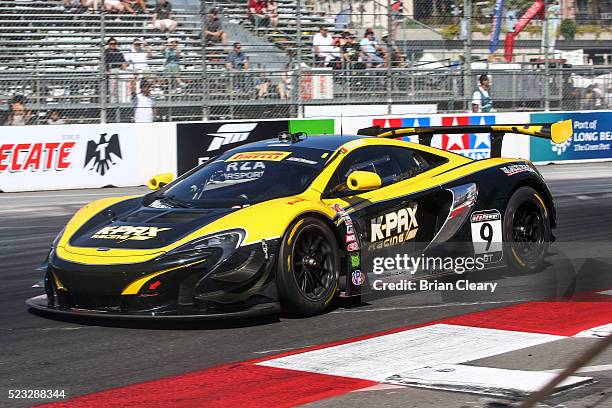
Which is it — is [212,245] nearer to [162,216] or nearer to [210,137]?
[162,216]

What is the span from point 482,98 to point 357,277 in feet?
50.8

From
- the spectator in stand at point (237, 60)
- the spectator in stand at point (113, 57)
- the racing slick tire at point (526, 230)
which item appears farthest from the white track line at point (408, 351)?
the spectator in stand at point (237, 60)

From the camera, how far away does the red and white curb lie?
4730mm

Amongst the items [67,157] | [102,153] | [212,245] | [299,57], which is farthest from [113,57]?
[212,245]

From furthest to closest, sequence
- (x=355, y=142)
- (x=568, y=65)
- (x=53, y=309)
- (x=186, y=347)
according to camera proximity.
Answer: (x=568, y=65), (x=355, y=142), (x=53, y=309), (x=186, y=347)

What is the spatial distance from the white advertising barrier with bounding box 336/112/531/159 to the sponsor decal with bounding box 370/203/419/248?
1195 cm

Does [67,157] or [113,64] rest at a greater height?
[113,64]

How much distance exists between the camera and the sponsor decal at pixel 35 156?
16.6 meters

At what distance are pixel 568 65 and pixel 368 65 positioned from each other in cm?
524

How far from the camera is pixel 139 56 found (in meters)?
18.8

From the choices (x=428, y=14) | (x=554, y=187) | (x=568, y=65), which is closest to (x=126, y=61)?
(x=428, y=14)

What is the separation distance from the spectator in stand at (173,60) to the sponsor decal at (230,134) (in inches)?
51.6

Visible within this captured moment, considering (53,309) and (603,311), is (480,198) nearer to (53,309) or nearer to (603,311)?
(603,311)

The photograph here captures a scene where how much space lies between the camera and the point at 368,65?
2091 cm
